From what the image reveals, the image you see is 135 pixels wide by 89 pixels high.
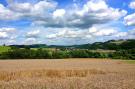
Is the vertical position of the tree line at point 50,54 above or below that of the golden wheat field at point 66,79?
above

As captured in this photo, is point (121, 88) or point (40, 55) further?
point (40, 55)

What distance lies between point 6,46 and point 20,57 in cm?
2142

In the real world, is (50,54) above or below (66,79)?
above

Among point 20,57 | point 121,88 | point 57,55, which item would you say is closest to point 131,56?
point 57,55

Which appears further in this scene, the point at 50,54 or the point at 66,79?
the point at 50,54

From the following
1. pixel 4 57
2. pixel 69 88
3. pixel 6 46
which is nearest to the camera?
pixel 69 88

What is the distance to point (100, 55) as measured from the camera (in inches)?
4338

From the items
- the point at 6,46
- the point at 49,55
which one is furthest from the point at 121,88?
the point at 6,46

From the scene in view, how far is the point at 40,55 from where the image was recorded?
10625cm

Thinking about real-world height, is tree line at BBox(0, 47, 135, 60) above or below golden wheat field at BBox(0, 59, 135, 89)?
above

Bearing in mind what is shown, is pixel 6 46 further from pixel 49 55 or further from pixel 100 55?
pixel 100 55

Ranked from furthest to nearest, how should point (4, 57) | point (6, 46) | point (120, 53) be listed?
point (6, 46)
point (120, 53)
point (4, 57)

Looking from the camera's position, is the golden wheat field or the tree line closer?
the golden wheat field

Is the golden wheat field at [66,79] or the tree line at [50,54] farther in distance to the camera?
the tree line at [50,54]
